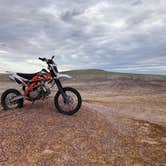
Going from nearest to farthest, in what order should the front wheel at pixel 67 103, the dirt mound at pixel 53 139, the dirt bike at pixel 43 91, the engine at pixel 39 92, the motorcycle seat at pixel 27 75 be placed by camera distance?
the dirt mound at pixel 53 139, the front wheel at pixel 67 103, the dirt bike at pixel 43 91, the engine at pixel 39 92, the motorcycle seat at pixel 27 75

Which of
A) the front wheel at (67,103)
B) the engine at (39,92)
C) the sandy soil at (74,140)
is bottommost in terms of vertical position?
the sandy soil at (74,140)

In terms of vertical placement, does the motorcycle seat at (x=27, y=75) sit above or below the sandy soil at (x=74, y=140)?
above

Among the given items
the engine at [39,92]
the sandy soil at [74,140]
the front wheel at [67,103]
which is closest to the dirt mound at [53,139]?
the sandy soil at [74,140]

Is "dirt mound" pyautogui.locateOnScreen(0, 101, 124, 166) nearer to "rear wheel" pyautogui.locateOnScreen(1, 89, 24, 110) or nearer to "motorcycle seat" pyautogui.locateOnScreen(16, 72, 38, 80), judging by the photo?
"rear wheel" pyautogui.locateOnScreen(1, 89, 24, 110)

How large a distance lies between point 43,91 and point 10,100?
3.57 feet

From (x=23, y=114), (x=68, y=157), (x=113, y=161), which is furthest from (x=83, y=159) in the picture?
(x=23, y=114)

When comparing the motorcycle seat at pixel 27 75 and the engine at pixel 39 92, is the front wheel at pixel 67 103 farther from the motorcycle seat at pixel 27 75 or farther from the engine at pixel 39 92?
the motorcycle seat at pixel 27 75

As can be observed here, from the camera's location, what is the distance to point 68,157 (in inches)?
153

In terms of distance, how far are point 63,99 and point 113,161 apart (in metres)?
2.72

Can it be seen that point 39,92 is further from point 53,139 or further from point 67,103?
point 53,139

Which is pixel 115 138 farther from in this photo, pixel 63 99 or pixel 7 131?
pixel 7 131

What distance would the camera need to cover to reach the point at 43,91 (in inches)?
250

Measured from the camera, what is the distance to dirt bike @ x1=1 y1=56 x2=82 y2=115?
6199mm

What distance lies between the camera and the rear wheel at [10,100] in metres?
6.55
